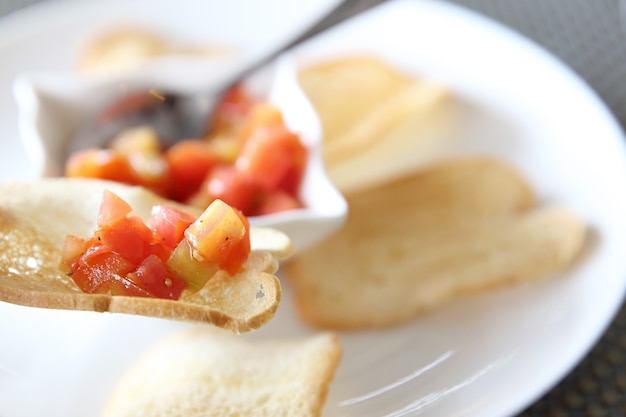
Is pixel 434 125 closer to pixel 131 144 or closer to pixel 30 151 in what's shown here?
pixel 131 144

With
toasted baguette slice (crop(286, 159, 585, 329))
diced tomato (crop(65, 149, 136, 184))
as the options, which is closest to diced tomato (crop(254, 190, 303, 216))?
toasted baguette slice (crop(286, 159, 585, 329))

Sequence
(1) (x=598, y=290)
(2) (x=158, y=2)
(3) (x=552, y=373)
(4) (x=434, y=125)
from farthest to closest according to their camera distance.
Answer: (2) (x=158, y=2) < (4) (x=434, y=125) < (1) (x=598, y=290) < (3) (x=552, y=373)

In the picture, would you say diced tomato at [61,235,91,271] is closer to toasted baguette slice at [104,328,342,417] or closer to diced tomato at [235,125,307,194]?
toasted baguette slice at [104,328,342,417]

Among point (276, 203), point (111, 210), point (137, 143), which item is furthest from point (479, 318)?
point (137, 143)

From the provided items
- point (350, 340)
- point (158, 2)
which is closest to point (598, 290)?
point (350, 340)

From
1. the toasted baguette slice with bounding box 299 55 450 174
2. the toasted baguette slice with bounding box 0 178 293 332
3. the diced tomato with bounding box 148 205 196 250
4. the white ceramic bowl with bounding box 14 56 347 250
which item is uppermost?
the diced tomato with bounding box 148 205 196 250

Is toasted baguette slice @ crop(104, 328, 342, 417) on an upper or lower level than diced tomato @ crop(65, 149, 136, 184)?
lower

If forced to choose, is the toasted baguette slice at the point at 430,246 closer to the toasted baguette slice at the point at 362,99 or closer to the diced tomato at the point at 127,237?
the toasted baguette slice at the point at 362,99
